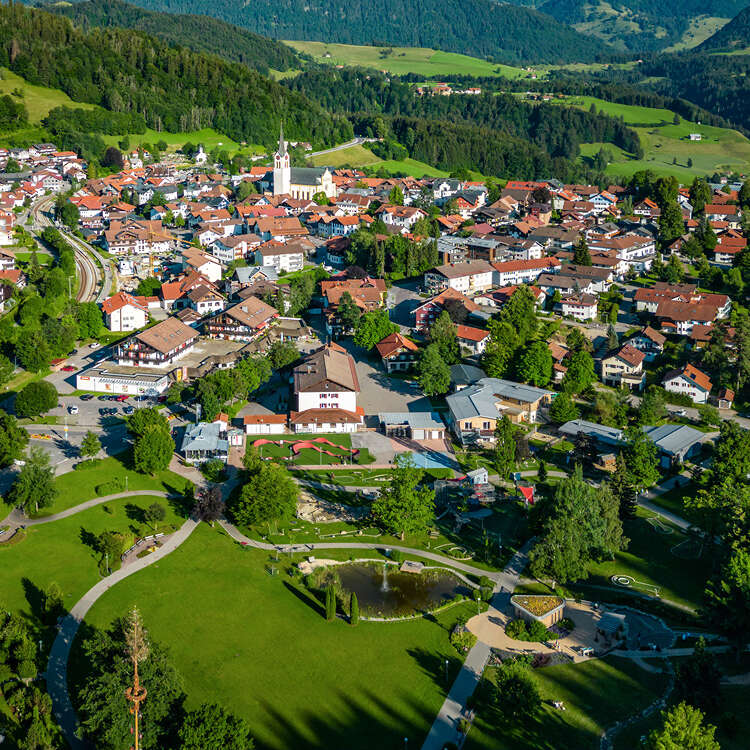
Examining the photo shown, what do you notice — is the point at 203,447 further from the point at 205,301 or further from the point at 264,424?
the point at 205,301

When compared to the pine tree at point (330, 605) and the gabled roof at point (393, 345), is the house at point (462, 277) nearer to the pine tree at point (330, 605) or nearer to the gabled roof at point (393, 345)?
the gabled roof at point (393, 345)

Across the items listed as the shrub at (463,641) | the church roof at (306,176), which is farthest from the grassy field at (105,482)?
the church roof at (306,176)

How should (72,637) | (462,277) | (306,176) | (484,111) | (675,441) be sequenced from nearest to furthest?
1. (72,637)
2. (675,441)
3. (462,277)
4. (306,176)
5. (484,111)

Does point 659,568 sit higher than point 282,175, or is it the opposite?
point 282,175

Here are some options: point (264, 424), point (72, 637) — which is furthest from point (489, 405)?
point (72, 637)

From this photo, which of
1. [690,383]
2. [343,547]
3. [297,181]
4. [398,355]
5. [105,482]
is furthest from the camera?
Result: [297,181]

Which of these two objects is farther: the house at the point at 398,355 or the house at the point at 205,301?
the house at the point at 205,301

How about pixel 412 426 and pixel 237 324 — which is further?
pixel 237 324

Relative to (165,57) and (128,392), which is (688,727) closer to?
(128,392)

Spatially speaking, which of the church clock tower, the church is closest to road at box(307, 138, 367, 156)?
the church
